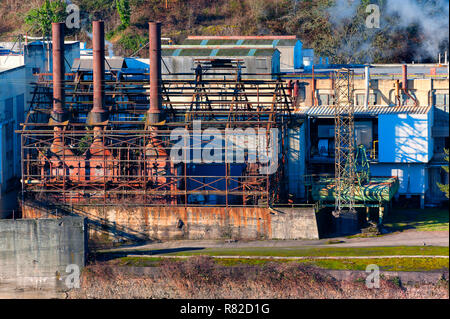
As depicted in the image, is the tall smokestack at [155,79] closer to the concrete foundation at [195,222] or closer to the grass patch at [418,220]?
the concrete foundation at [195,222]

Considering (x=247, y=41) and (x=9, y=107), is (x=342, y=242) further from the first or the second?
(x=247, y=41)

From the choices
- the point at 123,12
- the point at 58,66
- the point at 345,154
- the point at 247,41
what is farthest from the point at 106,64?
the point at 123,12

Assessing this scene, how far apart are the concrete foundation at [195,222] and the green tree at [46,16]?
114 feet

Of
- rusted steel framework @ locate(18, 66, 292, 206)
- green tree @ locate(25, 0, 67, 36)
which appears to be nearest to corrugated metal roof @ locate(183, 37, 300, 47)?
rusted steel framework @ locate(18, 66, 292, 206)

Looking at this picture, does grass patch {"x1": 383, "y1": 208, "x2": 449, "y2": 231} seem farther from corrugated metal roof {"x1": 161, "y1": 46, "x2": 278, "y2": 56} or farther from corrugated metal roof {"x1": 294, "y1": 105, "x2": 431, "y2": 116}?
corrugated metal roof {"x1": 161, "y1": 46, "x2": 278, "y2": 56}

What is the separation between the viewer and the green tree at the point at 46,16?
98438 mm

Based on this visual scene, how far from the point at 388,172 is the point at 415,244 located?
44.5ft

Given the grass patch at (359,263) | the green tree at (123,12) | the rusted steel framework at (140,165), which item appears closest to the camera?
the grass patch at (359,263)

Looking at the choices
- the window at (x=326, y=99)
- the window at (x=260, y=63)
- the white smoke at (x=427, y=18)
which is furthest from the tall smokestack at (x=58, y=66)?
the white smoke at (x=427, y=18)

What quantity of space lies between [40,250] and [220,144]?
48.8 feet

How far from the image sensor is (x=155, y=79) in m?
71.8

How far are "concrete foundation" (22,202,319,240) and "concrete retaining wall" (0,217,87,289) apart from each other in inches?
182

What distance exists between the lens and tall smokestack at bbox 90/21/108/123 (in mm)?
71562

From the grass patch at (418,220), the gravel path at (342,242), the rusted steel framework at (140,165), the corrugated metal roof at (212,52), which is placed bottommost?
the gravel path at (342,242)
